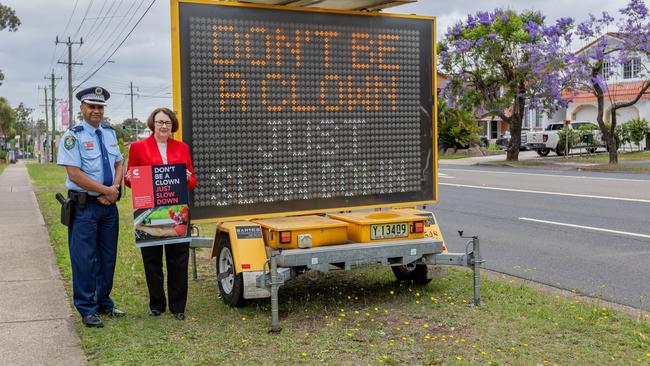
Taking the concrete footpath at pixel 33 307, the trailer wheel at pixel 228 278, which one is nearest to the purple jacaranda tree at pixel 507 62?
the concrete footpath at pixel 33 307

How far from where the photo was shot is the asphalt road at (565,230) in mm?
7586

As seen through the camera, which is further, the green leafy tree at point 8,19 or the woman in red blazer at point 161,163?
the green leafy tree at point 8,19

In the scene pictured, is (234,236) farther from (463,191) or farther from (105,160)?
(463,191)

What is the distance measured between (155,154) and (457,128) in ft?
130

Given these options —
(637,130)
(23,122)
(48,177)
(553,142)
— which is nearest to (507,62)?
(553,142)

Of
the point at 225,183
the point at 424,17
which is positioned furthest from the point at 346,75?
the point at 225,183

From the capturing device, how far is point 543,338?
5.15 meters

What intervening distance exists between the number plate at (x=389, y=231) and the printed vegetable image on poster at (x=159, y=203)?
1.57 meters

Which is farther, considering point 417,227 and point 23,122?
point 23,122

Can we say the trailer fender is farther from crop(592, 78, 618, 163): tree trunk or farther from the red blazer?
crop(592, 78, 618, 163): tree trunk

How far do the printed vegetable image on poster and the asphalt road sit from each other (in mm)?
3968

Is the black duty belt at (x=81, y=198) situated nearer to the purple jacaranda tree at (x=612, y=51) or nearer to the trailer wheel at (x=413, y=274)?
the trailer wheel at (x=413, y=274)

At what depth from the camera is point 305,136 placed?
247 inches

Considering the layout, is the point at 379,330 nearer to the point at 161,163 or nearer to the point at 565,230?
the point at 161,163
